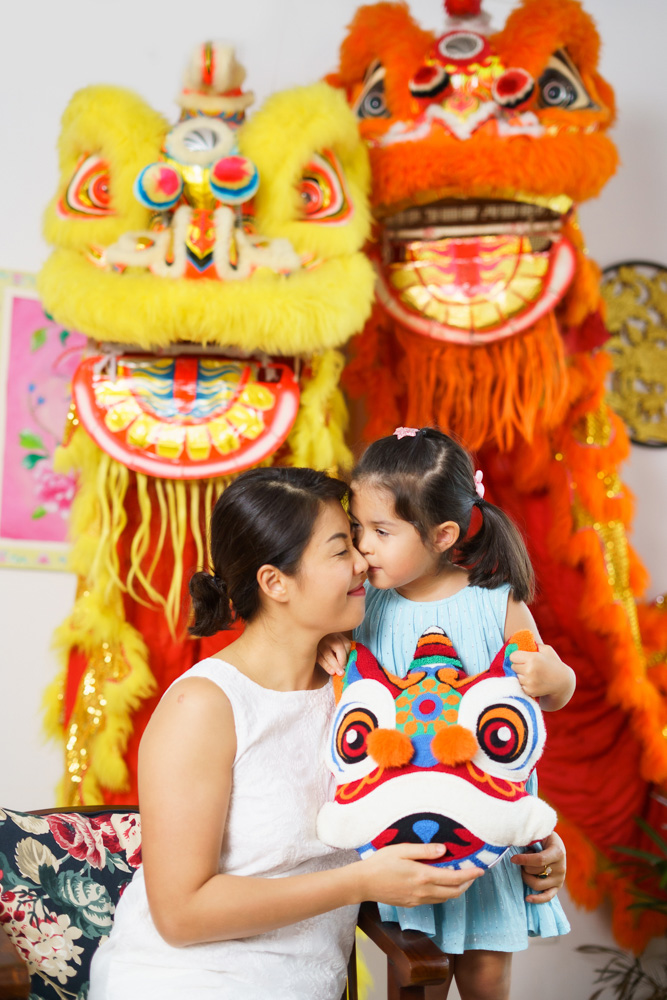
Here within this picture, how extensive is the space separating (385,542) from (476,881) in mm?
468

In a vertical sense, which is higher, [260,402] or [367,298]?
[367,298]

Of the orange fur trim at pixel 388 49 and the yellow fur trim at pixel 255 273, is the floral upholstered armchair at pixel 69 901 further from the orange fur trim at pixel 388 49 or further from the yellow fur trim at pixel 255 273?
the orange fur trim at pixel 388 49

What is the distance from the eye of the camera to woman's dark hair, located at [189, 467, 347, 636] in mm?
1157

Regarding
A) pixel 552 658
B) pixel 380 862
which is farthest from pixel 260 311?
pixel 380 862

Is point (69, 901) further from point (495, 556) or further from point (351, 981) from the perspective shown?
point (495, 556)

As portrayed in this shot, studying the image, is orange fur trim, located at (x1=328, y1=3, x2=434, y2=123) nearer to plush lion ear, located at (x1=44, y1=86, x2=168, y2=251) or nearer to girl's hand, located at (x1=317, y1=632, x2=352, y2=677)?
plush lion ear, located at (x1=44, y1=86, x2=168, y2=251)

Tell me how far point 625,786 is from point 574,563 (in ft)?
1.88

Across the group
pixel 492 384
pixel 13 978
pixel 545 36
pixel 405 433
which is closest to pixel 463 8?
pixel 545 36

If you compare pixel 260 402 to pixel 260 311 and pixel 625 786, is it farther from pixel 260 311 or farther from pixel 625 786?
pixel 625 786

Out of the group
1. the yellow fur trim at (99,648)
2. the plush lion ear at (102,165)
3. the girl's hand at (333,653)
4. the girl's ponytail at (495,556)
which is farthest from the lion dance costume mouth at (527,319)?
the girl's hand at (333,653)

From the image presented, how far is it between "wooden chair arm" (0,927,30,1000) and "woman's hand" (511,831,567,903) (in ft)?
2.01

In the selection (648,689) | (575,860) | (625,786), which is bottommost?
(575,860)

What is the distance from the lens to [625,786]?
7.30ft

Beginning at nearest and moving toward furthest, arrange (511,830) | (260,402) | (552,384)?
(511,830)
(260,402)
(552,384)
